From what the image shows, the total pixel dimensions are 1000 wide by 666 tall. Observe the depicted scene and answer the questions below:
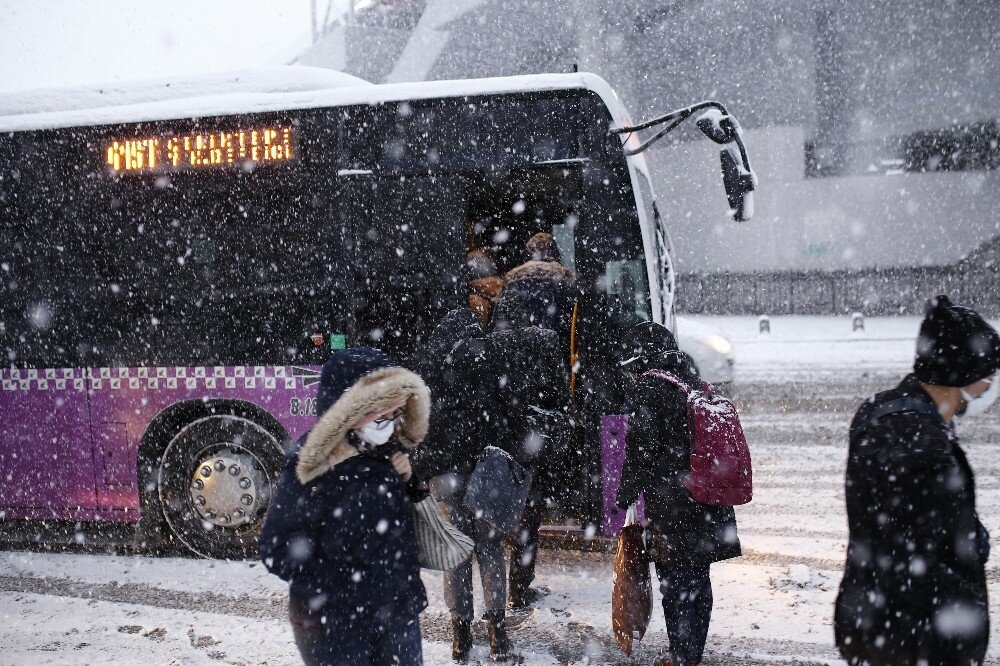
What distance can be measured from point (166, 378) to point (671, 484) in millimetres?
3890

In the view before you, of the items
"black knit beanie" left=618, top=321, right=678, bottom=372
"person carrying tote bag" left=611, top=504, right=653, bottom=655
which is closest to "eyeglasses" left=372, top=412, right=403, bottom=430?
"black knit beanie" left=618, top=321, right=678, bottom=372

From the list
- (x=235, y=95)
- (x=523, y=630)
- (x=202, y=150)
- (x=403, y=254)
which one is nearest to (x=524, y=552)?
(x=523, y=630)

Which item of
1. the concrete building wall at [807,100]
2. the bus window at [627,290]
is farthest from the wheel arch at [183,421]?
the concrete building wall at [807,100]

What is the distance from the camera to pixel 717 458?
3627mm

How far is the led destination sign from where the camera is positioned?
5.75 meters

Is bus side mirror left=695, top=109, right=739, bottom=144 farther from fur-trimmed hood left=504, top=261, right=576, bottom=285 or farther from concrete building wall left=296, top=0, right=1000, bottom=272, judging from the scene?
concrete building wall left=296, top=0, right=1000, bottom=272

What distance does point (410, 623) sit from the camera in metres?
2.73

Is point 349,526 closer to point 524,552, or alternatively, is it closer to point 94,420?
point 524,552

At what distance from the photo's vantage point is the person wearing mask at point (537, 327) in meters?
4.48

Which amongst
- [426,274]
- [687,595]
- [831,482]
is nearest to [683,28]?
[831,482]

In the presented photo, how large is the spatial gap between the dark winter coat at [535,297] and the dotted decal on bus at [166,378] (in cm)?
177

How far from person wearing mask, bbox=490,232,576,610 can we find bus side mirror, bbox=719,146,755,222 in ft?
4.04

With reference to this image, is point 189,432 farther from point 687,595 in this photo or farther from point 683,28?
point 683,28

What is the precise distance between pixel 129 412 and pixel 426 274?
250cm
